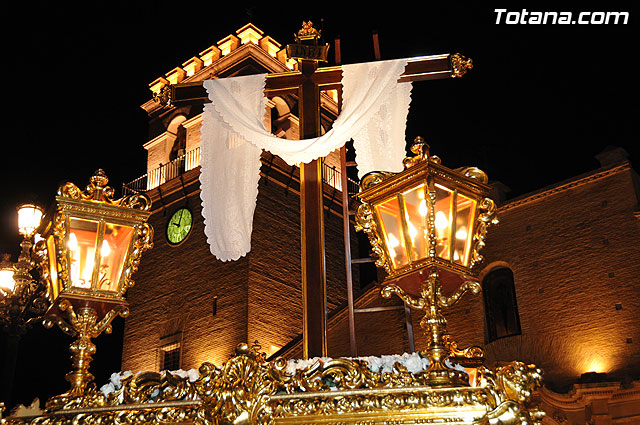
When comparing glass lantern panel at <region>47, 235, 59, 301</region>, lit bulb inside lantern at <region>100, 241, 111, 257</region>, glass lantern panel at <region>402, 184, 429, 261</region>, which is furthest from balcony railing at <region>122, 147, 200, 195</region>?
glass lantern panel at <region>402, 184, 429, 261</region>

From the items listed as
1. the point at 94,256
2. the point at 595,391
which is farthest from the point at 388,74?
the point at 595,391

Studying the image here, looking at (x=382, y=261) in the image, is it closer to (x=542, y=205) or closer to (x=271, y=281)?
(x=542, y=205)

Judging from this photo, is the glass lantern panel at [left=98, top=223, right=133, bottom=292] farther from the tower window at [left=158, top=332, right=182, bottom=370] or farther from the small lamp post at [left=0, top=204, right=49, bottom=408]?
the tower window at [left=158, top=332, right=182, bottom=370]

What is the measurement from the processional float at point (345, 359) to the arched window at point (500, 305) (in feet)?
43.7

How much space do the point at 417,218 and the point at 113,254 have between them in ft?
6.80

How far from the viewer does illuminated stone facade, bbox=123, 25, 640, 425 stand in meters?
15.2

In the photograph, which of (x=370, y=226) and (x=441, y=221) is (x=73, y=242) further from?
(x=441, y=221)

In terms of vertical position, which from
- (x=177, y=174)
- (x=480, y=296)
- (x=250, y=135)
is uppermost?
(x=177, y=174)

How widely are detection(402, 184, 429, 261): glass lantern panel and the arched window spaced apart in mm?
13411

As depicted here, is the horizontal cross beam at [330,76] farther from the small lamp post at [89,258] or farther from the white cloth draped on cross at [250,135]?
the small lamp post at [89,258]

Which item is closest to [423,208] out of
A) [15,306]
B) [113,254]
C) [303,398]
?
[303,398]

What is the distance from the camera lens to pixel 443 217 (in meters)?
4.13

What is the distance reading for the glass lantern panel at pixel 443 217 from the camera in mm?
4090

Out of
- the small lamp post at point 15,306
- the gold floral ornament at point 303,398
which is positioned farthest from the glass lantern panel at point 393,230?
the small lamp post at point 15,306
